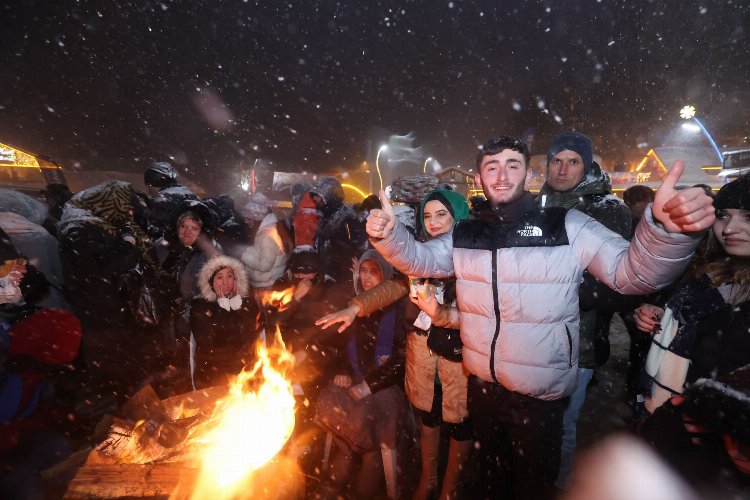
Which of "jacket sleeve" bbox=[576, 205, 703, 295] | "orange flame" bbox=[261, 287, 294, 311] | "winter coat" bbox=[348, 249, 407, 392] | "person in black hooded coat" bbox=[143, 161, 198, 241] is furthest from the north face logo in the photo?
"person in black hooded coat" bbox=[143, 161, 198, 241]

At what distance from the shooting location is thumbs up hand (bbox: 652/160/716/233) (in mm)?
1318

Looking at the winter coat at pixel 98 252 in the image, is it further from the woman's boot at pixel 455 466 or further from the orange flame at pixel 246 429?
the woman's boot at pixel 455 466

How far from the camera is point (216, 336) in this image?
421 centimetres

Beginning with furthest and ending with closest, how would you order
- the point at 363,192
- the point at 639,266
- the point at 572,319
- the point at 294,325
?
the point at 363,192 → the point at 294,325 → the point at 572,319 → the point at 639,266

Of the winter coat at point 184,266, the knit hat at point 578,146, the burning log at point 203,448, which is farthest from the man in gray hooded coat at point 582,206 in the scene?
the winter coat at point 184,266

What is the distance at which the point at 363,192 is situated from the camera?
40031 millimetres

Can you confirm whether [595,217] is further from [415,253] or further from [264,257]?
[264,257]

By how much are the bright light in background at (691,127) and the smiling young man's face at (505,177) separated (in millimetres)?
38277

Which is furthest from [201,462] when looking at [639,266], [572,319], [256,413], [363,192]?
[363,192]

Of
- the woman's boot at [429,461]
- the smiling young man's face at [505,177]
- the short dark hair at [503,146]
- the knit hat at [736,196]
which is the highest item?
the short dark hair at [503,146]

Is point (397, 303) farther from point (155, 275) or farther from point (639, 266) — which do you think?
point (155, 275)

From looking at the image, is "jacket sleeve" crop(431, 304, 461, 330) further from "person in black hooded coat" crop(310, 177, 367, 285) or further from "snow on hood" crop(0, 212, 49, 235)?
"snow on hood" crop(0, 212, 49, 235)

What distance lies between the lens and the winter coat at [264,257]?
227 inches

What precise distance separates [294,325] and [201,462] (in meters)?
3.94
